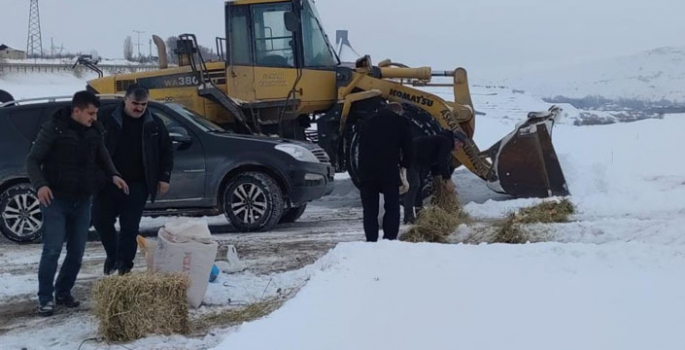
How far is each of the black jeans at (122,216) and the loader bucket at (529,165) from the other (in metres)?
6.86

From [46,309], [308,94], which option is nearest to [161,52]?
[308,94]

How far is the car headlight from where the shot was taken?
10.0 m

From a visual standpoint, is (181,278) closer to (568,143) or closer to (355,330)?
(355,330)

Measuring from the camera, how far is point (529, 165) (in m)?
12.2

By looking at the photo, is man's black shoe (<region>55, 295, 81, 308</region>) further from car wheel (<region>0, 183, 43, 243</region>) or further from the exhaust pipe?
the exhaust pipe

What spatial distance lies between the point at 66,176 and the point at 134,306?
1287mm

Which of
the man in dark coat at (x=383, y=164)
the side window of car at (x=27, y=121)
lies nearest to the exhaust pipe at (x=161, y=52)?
the side window of car at (x=27, y=121)

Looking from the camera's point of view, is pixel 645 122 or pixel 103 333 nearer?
pixel 103 333

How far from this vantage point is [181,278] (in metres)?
5.56

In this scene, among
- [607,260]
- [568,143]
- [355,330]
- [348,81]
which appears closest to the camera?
[355,330]

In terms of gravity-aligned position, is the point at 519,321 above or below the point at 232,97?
below

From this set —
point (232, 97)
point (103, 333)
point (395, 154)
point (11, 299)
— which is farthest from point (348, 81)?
point (103, 333)

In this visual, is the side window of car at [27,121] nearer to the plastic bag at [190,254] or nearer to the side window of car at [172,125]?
the side window of car at [172,125]

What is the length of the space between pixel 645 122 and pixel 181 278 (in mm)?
24400
